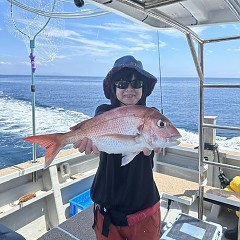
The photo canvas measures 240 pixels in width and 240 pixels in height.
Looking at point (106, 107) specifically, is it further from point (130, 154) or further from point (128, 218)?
point (128, 218)

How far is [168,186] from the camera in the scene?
8.72 feet

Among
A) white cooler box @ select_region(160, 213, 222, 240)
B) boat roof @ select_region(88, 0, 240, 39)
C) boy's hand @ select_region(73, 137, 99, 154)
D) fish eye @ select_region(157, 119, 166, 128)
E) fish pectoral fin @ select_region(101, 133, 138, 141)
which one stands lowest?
white cooler box @ select_region(160, 213, 222, 240)

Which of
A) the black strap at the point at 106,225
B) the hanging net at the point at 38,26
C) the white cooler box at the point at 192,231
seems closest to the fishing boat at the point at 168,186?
the white cooler box at the point at 192,231

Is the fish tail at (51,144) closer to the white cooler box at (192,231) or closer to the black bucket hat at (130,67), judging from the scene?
the black bucket hat at (130,67)

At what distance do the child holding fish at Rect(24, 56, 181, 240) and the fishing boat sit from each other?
1.27 ft

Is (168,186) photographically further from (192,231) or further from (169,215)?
(192,231)

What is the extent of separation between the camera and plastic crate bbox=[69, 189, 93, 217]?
263 cm

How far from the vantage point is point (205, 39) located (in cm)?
192

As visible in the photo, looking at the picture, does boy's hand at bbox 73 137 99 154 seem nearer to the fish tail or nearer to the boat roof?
the fish tail

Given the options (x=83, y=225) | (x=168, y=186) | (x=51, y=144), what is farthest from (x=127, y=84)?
(x=168, y=186)

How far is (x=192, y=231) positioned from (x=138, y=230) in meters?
0.81

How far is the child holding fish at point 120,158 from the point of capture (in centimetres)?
107

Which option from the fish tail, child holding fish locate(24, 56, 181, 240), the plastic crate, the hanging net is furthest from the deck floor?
the hanging net

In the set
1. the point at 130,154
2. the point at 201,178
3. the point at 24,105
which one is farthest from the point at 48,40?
the point at 24,105
